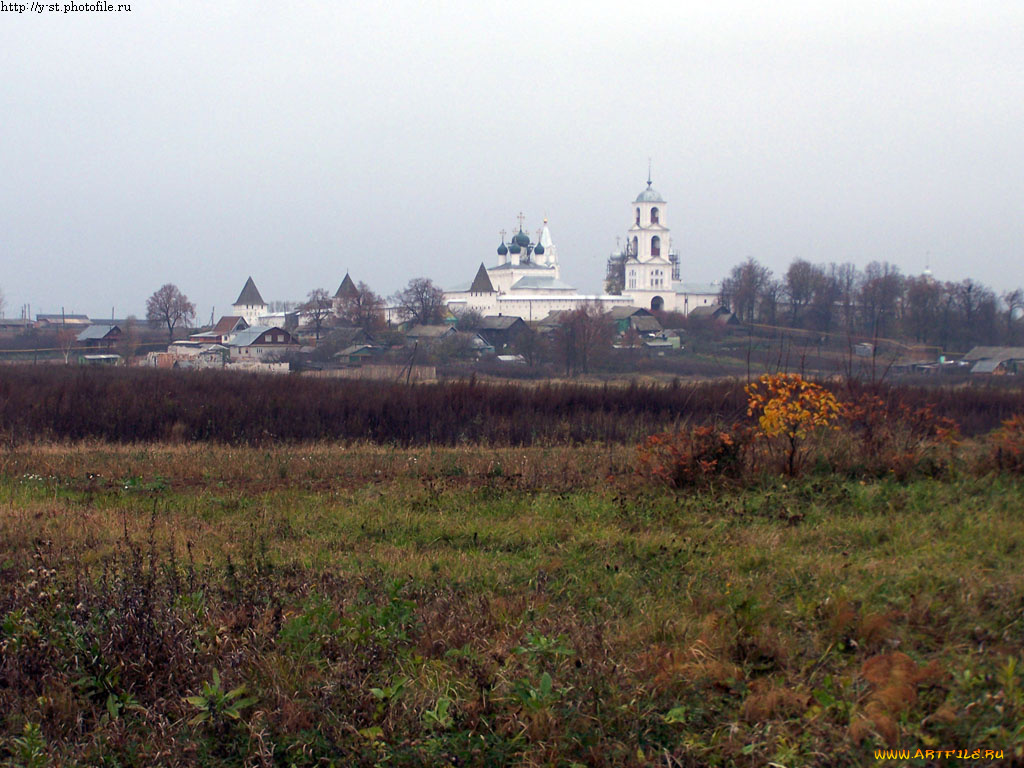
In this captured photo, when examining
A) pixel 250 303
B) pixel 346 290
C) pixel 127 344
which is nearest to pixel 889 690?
pixel 127 344

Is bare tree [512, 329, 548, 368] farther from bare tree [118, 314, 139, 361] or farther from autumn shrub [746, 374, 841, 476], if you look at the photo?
autumn shrub [746, 374, 841, 476]

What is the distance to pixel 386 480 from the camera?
33.0ft

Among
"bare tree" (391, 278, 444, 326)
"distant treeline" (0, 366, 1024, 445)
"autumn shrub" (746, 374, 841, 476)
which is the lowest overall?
"distant treeline" (0, 366, 1024, 445)

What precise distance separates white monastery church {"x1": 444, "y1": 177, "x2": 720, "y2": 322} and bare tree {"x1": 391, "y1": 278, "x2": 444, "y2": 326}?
11172 mm

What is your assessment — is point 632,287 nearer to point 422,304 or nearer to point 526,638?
point 422,304

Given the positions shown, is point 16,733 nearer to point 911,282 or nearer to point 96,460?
point 96,460

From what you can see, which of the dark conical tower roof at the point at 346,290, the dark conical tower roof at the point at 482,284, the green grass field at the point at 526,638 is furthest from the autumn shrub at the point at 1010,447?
the dark conical tower roof at the point at 482,284

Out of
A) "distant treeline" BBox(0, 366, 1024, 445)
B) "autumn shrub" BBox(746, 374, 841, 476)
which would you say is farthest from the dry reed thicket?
"distant treeline" BBox(0, 366, 1024, 445)

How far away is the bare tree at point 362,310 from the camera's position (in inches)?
3024

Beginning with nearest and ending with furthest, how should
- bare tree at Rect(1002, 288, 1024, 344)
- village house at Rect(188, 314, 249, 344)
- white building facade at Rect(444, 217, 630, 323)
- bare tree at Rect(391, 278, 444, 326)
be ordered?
bare tree at Rect(1002, 288, 1024, 344) → village house at Rect(188, 314, 249, 344) → bare tree at Rect(391, 278, 444, 326) → white building facade at Rect(444, 217, 630, 323)

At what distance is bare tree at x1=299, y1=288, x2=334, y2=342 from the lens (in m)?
78.7

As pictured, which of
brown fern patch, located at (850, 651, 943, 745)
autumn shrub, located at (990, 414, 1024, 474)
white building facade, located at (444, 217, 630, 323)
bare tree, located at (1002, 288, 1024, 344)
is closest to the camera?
brown fern patch, located at (850, 651, 943, 745)

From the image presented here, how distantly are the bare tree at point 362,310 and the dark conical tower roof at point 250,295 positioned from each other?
24.6m

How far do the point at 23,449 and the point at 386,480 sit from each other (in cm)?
681
